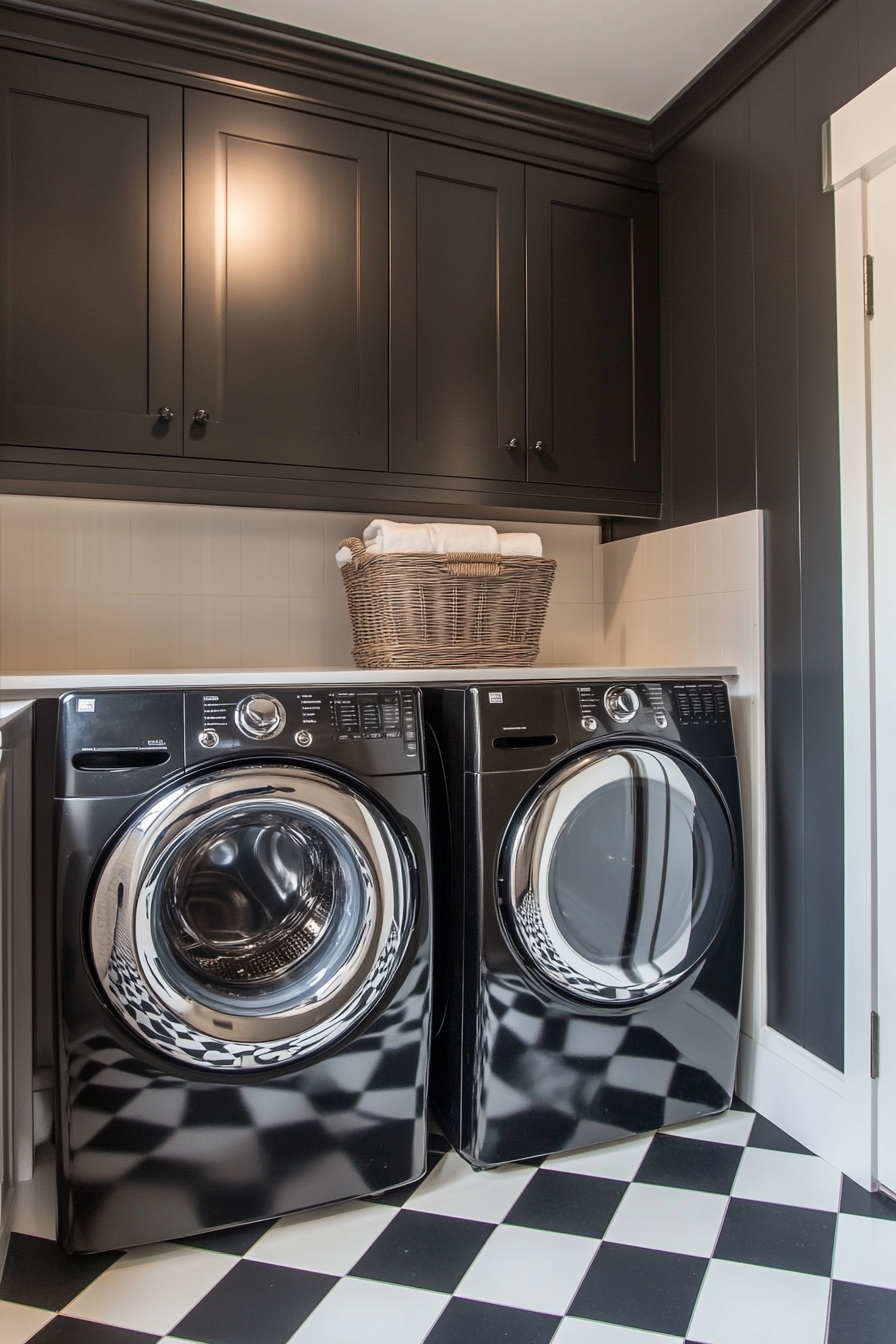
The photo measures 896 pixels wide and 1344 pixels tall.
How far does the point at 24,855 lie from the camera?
1586 millimetres

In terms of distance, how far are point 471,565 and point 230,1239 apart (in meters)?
1.34

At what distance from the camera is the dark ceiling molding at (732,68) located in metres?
1.81

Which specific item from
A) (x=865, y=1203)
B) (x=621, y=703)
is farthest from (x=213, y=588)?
(x=865, y=1203)

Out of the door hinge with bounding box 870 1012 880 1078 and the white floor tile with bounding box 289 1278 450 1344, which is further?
the door hinge with bounding box 870 1012 880 1078

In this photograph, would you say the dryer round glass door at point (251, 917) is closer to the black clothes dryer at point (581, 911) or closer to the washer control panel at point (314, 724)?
the washer control panel at point (314, 724)

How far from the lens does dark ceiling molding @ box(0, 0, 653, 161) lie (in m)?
1.81

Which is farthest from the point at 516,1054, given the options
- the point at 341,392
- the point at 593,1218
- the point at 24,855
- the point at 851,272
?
the point at 851,272

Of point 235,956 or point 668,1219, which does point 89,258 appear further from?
point 668,1219

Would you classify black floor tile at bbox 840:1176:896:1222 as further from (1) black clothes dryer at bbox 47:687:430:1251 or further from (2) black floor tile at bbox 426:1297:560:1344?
(1) black clothes dryer at bbox 47:687:430:1251

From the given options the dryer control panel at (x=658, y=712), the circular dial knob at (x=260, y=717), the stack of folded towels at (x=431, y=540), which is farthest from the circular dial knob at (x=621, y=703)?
the circular dial knob at (x=260, y=717)

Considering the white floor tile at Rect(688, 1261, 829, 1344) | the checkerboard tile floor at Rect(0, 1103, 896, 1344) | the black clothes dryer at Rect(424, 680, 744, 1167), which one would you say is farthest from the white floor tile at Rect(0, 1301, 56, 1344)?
the white floor tile at Rect(688, 1261, 829, 1344)

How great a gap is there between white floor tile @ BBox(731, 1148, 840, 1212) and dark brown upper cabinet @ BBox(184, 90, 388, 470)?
164 cm

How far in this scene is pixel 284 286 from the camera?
1.96 meters

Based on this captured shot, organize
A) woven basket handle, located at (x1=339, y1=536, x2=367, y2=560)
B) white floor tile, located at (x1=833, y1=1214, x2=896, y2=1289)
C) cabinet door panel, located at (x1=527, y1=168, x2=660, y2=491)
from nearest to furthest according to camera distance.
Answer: white floor tile, located at (x1=833, y1=1214, x2=896, y2=1289) < woven basket handle, located at (x1=339, y1=536, x2=367, y2=560) < cabinet door panel, located at (x1=527, y1=168, x2=660, y2=491)
